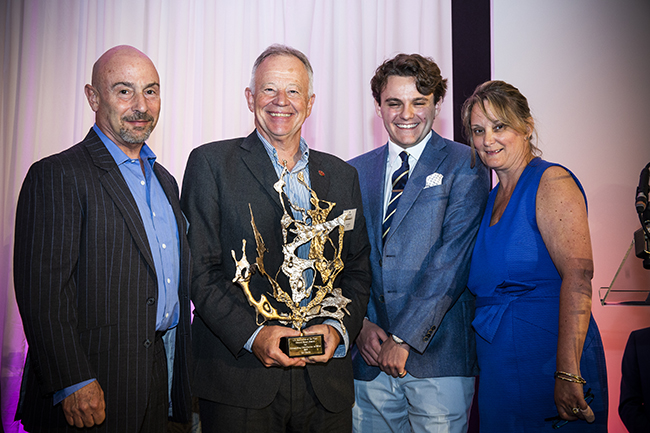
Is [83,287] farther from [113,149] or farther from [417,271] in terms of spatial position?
[417,271]

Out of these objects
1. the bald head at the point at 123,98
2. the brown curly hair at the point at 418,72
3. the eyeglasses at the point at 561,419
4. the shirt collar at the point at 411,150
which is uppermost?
the brown curly hair at the point at 418,72

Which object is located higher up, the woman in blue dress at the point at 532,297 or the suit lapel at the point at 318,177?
the suit lapel at the point at 318,177

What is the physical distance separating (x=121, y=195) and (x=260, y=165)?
50 cm

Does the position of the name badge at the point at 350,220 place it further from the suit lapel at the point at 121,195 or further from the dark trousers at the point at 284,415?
the suit lapel at the point at 121,195

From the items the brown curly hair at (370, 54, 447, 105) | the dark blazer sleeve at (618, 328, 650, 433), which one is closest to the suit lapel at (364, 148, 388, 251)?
the brown curly hair at (370, 54, 447, 105)

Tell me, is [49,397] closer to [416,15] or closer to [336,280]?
[336,280]

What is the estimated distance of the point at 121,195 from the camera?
1.73 meters

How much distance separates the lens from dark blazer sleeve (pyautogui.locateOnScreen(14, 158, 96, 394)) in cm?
154

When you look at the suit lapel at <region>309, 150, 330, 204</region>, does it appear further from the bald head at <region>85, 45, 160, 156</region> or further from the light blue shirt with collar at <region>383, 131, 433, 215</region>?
the bald head at <region>85, 45, 160, 156</region>

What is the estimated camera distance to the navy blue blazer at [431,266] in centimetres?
198

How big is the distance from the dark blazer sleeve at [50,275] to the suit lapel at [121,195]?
0.41 ft

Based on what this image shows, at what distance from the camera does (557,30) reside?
11.2 ft

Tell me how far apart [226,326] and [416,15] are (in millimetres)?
2701

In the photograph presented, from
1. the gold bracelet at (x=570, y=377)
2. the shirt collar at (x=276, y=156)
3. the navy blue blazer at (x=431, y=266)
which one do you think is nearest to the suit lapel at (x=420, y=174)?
the navy blue blazer at (x=431, y=266)
